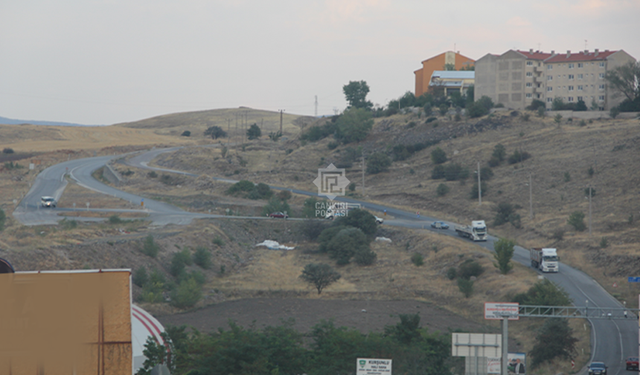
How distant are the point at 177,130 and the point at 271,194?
12166 cm

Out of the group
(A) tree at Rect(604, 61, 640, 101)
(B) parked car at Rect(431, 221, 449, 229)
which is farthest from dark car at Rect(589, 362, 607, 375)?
(A) tree at Rect(604, 61, 640, 101)

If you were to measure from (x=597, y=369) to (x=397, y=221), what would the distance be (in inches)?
1715

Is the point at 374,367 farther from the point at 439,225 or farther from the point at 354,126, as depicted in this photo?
the point at 354,126

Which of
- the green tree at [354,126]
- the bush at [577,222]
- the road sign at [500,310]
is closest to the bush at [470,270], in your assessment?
the bush at [577,222]

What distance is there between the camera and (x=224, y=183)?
292 ft

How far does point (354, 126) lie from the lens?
116m

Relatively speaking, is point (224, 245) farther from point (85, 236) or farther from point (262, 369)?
point (262, 369)

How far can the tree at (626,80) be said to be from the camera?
103 m

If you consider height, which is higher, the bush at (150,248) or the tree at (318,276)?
the bush at (150,248)

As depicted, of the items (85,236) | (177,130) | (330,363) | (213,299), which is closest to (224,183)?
(85,236)

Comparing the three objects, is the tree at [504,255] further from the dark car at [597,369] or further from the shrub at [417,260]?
the dark car at [597,369]

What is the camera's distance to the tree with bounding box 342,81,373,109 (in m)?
161
